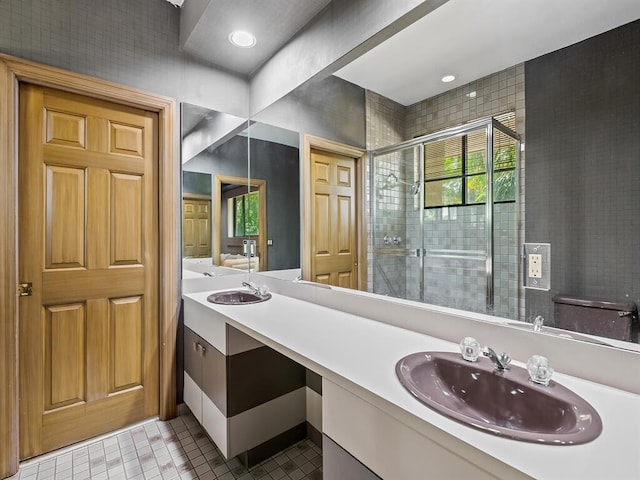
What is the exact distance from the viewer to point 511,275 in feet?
3.51

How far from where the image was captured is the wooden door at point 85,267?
1.67 meters

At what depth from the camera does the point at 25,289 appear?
165cm

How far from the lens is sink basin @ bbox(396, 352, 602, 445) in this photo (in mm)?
652

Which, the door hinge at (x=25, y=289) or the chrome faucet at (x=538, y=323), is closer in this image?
the chrome faucet at (x=538, y=323)

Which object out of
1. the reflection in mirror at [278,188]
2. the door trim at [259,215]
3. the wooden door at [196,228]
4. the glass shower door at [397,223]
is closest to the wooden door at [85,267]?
the wooden door at [196,228]

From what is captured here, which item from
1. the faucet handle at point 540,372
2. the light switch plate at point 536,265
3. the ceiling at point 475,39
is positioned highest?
the ceiling at point 475,39

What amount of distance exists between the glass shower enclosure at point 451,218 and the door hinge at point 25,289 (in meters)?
1.77

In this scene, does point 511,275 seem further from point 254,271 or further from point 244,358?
point 254,271

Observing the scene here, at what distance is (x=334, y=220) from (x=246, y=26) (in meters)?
1.30

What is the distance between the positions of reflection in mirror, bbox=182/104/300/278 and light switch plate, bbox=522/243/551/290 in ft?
4.19

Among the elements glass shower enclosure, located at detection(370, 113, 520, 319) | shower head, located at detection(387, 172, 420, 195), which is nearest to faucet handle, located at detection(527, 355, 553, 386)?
glass shower enclosure, located at detection(370, 113, 520, 319)

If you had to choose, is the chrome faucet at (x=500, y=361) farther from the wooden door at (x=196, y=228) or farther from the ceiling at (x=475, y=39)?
the wooden door at (x=196, y=228)

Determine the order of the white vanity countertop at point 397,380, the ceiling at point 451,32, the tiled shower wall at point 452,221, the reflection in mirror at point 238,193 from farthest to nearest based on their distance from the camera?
1. the reflection in mirror at point 238,193
2. the tiled shower wall at point 452,221
3. the ceiling at point 451,32
4. the white vanity countertop at point 397,380

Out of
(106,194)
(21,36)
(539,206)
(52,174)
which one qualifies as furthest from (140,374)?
(539,206)
